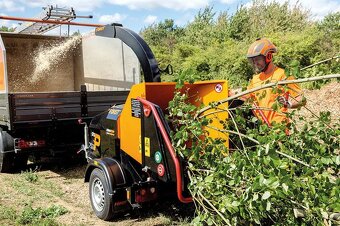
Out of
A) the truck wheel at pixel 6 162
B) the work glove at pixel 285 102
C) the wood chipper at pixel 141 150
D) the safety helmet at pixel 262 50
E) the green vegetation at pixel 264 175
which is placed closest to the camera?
the green vegetation at pixel 264 175

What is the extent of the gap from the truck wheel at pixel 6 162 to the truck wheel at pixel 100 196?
2475mm

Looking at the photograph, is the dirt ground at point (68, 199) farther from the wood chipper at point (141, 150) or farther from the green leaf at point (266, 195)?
the green leaf at point (266, 195)

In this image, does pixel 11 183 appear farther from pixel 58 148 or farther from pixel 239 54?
pixel 239 54

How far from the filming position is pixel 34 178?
6.21 m

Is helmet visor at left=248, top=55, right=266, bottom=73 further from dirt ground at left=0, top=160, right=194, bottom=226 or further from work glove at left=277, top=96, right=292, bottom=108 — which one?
dirt ground at left=0, top=160, right=194, bottom=226

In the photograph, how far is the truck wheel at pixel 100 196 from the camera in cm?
421

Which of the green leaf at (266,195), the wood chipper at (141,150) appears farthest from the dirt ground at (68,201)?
the green leaf at (266,195)

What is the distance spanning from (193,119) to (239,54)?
43.4 feet

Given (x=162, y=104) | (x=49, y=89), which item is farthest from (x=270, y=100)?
(x=49, y=89)

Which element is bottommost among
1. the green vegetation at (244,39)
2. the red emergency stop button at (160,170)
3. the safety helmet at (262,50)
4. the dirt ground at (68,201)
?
the dirt ground at (68,201)

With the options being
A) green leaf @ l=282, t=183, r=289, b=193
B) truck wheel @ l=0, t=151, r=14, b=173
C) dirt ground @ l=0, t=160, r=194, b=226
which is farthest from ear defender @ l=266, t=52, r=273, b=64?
truck wheel @ l=0, t=151, r=14, b=173

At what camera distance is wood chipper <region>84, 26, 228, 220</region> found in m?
3.56

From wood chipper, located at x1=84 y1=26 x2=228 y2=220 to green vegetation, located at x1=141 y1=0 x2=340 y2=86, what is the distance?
566 cm

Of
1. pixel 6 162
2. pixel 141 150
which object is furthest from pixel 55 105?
pixel 141 150
